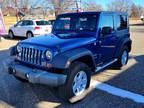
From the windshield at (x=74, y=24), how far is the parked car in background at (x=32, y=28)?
10735 millimetres

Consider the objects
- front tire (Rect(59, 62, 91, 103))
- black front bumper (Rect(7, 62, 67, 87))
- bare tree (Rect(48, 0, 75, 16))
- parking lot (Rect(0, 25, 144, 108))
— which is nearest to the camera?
black front bumper (Rect(7, 62, 67, 87))

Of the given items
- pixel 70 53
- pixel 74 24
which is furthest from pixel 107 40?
pixel 70 53

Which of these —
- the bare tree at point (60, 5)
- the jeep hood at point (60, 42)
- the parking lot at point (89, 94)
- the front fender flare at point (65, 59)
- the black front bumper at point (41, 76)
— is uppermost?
the bare tree at point (60, 5)

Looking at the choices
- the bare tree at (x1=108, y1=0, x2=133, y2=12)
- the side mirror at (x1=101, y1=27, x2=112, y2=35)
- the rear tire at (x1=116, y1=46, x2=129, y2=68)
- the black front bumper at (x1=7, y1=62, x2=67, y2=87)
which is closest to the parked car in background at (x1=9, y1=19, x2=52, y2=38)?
the rear tire at (x1=116, y1=46, x2=129, y2=68)

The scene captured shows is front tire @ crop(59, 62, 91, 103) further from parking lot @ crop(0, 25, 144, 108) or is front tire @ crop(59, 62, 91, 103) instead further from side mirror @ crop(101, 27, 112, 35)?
side mirror @ crop(101, 27, 112, 35)

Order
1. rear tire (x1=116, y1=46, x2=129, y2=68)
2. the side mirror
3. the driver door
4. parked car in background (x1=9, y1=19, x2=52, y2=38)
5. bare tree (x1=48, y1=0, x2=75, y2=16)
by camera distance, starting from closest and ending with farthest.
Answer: the side mirror, the driver door, rear tire (x1=116, y1=46, x2=129, y2=68), parked car in background (x1=9, y1=19, x2=52, y2=38), bare tree (x1=48, y1=0, x2=75, y2=16)

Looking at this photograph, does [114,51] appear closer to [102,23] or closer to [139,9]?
[102,23]

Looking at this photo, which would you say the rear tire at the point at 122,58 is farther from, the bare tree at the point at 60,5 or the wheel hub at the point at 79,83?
the bare tree at the point at 60,5

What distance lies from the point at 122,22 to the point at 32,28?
10.8 meters

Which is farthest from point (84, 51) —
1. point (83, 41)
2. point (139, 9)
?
point (139, 9)

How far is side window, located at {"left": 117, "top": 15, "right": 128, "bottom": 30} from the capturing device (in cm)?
806

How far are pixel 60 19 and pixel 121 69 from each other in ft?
8.43

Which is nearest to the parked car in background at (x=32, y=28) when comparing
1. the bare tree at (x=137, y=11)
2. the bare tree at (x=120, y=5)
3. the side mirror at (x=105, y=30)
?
the side mirror at (x=105, y=30)

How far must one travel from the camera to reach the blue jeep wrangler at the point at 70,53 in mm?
5355
